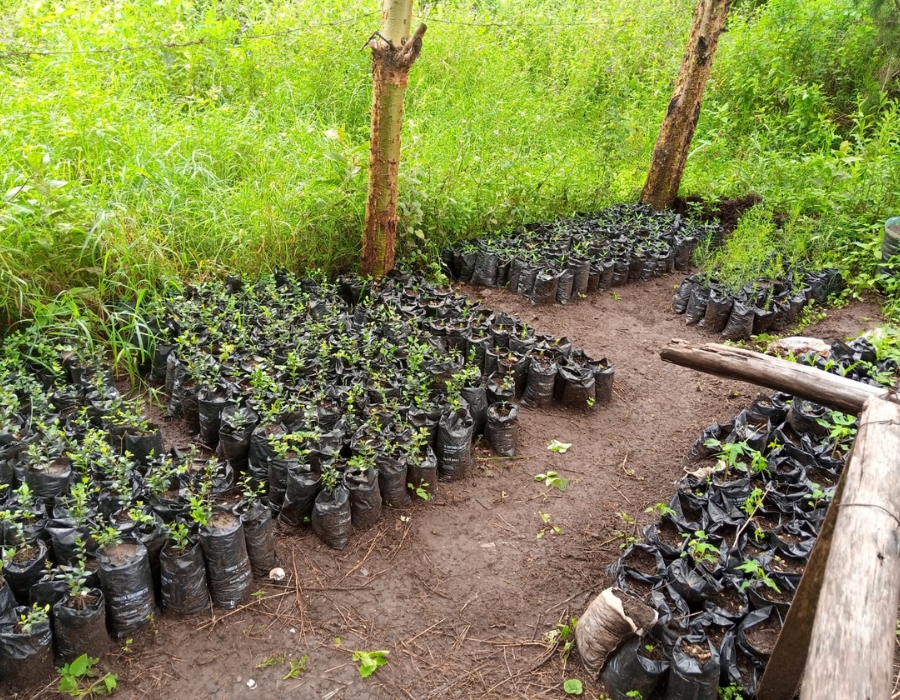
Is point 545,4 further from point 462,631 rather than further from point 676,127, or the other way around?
point 462,631

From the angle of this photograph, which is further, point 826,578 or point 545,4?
point 545,4

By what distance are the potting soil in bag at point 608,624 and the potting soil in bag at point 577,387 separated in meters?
1.86

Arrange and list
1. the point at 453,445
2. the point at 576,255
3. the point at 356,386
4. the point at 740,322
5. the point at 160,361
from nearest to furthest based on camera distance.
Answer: the point at 453,445 → the point at 356,386 → the point at 160,361 → the point at 740,322 → the point at 576,255

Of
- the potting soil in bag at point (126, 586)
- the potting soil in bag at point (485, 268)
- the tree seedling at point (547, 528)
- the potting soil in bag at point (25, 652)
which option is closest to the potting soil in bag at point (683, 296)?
the potting soil in bag at point (485, 268)

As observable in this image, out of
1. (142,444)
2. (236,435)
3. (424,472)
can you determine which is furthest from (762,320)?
(142,444)

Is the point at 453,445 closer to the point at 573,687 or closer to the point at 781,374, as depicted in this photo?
the point at 573,687

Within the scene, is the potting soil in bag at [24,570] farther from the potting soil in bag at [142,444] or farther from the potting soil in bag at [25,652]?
the potting soil in bag at [142,444]

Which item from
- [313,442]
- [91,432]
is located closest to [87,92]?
[91,432]

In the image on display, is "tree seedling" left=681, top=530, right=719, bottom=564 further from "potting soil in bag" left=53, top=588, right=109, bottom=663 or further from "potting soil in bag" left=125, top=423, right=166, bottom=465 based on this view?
"potting soil in bag" left=125, top=423, right=166, bottom=465

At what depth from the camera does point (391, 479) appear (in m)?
3.30

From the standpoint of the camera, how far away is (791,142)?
916cm

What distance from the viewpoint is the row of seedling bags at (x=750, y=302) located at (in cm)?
550

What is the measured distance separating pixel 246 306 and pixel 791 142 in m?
8.20

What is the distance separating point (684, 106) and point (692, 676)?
642cm
